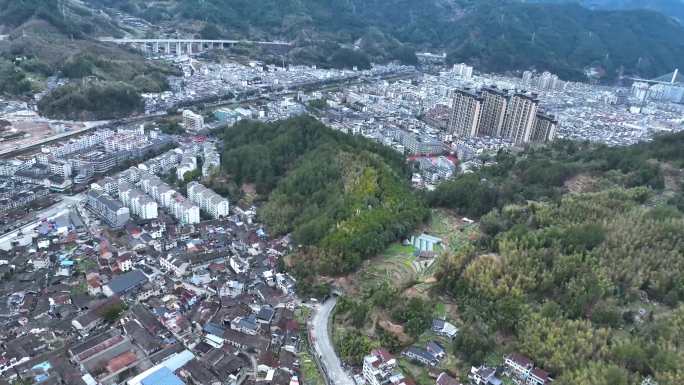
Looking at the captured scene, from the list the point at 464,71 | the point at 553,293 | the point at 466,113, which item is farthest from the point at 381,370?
the point at 464,71

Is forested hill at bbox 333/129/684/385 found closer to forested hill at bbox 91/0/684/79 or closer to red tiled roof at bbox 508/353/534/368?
red tiled roof at bbox 508/353/534/368

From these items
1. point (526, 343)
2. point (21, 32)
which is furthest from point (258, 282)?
point (21, 32)

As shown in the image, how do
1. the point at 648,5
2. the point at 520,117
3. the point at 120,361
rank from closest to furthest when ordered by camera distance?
the point at 120,361, the point at 520,117, the point at 648,5

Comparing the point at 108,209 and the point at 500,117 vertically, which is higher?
the point at 500,117

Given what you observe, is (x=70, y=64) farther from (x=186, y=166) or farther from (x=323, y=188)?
(x=323, y=188)

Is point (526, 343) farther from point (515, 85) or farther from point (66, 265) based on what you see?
point (515, 85)
